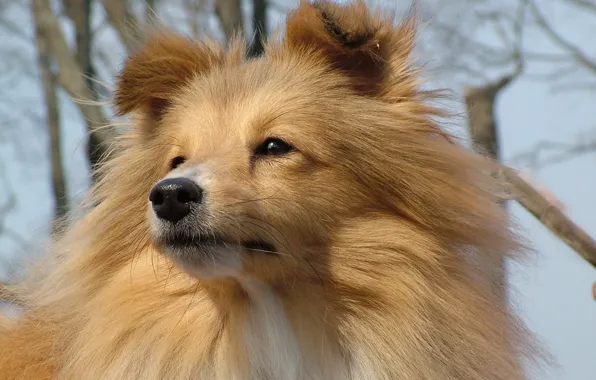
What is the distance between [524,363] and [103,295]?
6.49 ft

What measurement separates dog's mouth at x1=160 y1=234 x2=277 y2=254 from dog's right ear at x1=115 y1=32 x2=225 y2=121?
1.09 metres

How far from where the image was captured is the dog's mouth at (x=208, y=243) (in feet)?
11.5

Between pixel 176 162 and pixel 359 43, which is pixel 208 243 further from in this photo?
pixel 359 43

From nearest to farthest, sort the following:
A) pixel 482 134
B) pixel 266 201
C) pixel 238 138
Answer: pixel 266 201 < pixel 238 138 < pixel 482 134

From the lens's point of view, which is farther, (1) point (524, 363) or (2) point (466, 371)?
(1) point (524, 363)

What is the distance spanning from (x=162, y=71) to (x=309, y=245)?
1282mm

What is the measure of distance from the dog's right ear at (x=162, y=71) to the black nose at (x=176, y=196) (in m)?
1.04

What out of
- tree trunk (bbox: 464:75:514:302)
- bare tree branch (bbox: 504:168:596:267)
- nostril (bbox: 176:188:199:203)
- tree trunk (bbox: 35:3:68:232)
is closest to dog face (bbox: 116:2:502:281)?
nostril (bbox: 176:188:199:203)

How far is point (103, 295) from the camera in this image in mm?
4074

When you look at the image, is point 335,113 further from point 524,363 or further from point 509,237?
point 524,363

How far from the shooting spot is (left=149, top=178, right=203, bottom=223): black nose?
11.3ft

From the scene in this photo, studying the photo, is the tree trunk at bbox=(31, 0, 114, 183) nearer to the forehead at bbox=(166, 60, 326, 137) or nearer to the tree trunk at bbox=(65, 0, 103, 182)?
the tree trunk at bbox=(65, 0, 103, 182)

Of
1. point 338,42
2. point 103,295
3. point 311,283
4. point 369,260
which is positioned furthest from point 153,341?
point 338,42

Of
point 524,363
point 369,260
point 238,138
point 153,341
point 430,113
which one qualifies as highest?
point 430,113
